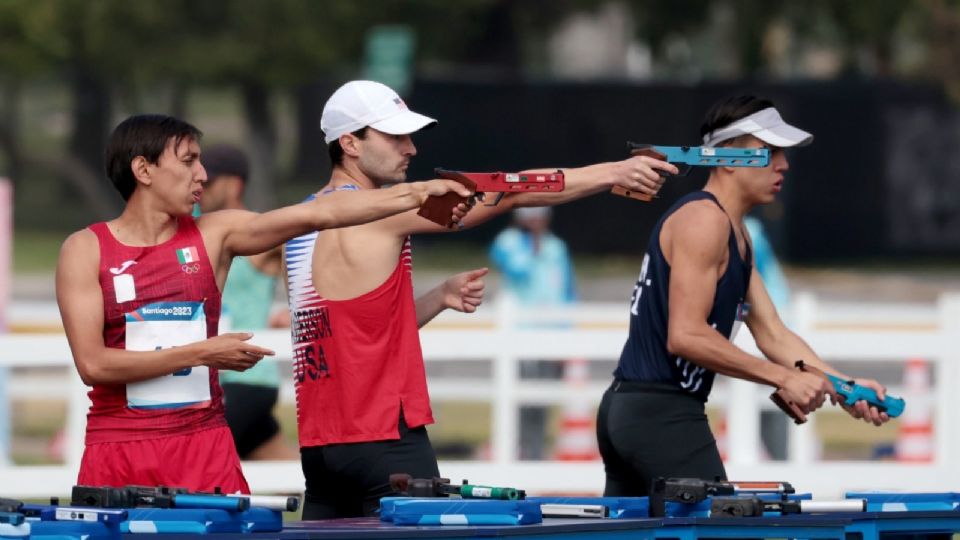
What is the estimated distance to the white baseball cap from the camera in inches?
273

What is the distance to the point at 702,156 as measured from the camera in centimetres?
707

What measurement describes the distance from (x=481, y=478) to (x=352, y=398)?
15.5ft

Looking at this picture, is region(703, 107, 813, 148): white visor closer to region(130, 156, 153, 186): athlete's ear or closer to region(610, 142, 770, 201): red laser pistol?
region(610, 142, 770, 201): red laser pistol

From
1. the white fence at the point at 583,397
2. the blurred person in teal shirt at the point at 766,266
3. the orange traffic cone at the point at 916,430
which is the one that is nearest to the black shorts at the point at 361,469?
the white fence at the point at 583,397

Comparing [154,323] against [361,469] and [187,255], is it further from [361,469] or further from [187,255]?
[361,469]

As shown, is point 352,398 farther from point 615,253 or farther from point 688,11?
point 688,11

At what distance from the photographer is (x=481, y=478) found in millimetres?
11492

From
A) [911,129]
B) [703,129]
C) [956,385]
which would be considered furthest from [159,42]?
[703,129]

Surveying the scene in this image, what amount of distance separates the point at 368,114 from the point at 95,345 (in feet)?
4.13

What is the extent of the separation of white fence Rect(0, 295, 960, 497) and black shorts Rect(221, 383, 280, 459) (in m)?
0.86

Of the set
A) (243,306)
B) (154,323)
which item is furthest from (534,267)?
(154,323)

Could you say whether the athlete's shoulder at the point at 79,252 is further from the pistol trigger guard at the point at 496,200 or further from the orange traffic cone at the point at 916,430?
the orange traffic cone at the point at 916,430

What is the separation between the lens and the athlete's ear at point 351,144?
7000 mm

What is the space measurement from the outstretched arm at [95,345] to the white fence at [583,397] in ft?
14.2
